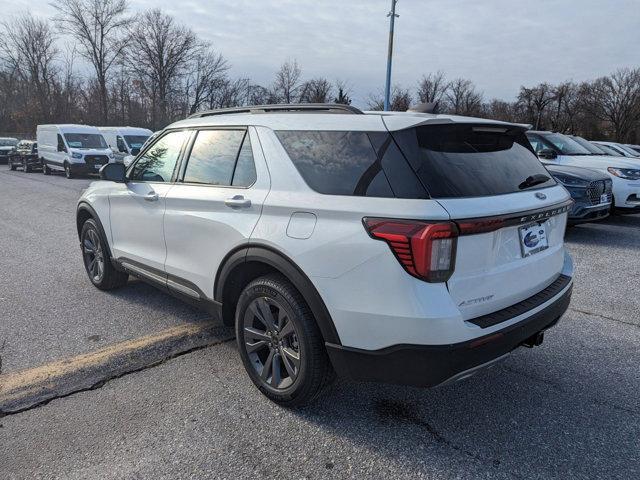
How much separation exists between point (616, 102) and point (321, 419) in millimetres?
70008

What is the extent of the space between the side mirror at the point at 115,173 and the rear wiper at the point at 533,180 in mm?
3311

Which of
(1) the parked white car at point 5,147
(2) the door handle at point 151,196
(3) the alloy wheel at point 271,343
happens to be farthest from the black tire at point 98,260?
(1) the parked white car at point 5,147

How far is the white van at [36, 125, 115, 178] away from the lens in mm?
20984

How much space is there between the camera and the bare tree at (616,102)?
58031 mm

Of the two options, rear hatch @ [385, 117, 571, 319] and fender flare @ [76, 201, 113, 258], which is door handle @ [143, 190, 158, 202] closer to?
fender flare @ [76, 201, 113, 258]

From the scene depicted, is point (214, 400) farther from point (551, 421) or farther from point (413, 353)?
point (551, 421)

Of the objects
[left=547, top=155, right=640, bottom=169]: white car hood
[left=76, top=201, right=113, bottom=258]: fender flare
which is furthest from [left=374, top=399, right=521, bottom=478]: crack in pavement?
[left=547, top=155, right=640, bottom=169]: white car hood

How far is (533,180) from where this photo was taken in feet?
9.44

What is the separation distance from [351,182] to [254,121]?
102cm

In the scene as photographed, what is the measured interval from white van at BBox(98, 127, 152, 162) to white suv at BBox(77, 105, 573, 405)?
21143 mm

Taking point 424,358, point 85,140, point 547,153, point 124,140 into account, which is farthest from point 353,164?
point 124,140

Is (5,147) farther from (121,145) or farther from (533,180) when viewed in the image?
(533,180)

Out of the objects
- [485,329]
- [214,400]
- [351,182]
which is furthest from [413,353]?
[214,400]

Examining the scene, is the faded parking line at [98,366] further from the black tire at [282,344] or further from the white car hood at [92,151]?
the white car hood at [92,151]
